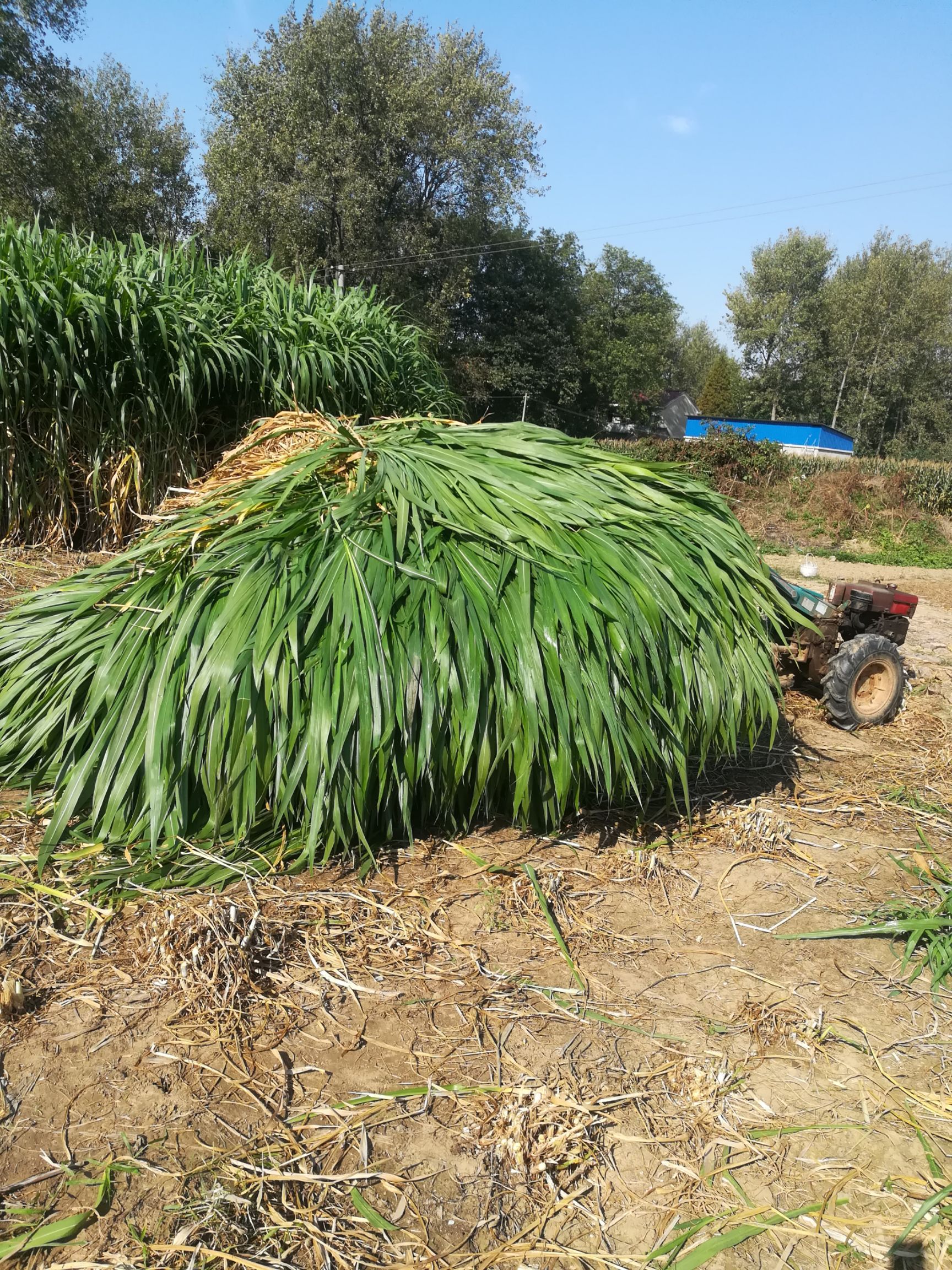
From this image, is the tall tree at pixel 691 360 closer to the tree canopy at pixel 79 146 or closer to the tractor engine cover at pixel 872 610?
the tree canopy at pixel 79 146

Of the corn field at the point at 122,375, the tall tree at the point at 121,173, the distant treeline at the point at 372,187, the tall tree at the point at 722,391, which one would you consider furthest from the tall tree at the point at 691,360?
the corn field at the point at 122,375

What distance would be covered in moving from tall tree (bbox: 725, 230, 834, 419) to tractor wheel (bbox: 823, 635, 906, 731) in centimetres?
3966

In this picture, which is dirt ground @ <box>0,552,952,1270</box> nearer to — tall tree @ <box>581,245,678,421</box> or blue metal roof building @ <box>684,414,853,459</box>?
blue metal roof building @ <box>684,414,853,459</box>

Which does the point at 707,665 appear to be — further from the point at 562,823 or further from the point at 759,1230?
the point at 759,1230

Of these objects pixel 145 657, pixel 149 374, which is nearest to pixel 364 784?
pixel 145 657

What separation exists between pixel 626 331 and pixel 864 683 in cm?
3740

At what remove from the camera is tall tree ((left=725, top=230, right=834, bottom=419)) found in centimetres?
3972

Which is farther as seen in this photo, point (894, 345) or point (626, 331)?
point (626, 331)

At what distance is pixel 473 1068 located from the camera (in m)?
2.10

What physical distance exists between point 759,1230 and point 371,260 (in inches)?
926

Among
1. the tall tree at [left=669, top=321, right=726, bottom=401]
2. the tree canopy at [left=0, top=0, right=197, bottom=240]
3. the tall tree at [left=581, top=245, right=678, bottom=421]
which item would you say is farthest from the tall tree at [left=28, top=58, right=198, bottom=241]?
the tall tree at [left=669, top=321, right=726, bottom=401]

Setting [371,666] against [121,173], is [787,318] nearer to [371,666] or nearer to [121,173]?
[121,173]

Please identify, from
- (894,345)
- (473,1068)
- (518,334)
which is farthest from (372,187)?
(894,345)

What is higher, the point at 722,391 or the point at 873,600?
the point at 722,391
